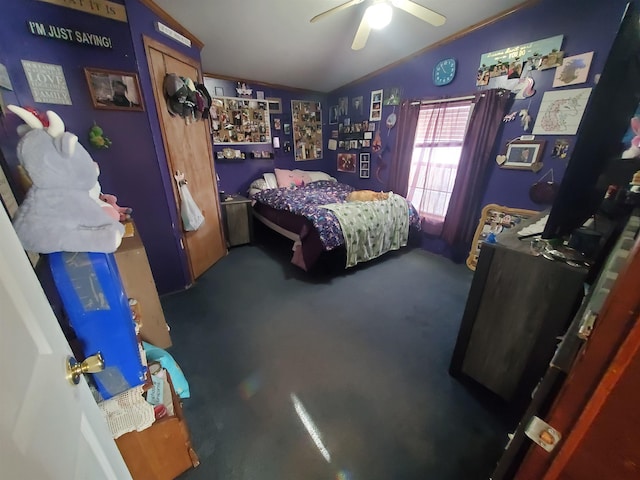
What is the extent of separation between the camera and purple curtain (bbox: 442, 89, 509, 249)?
8.34ft

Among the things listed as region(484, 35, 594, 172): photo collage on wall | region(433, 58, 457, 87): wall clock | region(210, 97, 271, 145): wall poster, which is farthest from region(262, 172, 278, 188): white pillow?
region(484, 35, 594, 172): photo collage on wall

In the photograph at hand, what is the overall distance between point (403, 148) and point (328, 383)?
9.65 ft

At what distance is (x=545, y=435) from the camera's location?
53 centimetres

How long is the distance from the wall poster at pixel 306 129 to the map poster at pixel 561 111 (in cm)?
309

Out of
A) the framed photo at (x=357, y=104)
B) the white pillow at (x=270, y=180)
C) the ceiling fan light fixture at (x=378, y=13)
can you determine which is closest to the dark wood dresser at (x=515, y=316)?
the ceiling fan light fixture at (x=378, y=13)

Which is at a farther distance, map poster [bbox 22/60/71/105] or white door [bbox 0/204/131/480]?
map poster [bbox 22/60/71/105]

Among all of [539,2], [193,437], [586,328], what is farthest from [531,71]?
[193,437]

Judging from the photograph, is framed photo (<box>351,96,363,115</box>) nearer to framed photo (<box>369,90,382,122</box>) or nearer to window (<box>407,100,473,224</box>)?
framed photo (<box>369,90,382,122</box>)

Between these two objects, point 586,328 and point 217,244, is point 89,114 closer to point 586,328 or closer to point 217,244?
point 217,244

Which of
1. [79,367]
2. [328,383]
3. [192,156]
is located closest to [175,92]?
[192,156]

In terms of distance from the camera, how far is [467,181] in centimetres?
281

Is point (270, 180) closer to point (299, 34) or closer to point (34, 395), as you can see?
point (299, 34)

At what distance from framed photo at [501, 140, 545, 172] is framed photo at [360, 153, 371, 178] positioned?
6.03 feet

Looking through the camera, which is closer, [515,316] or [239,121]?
[515,316]
